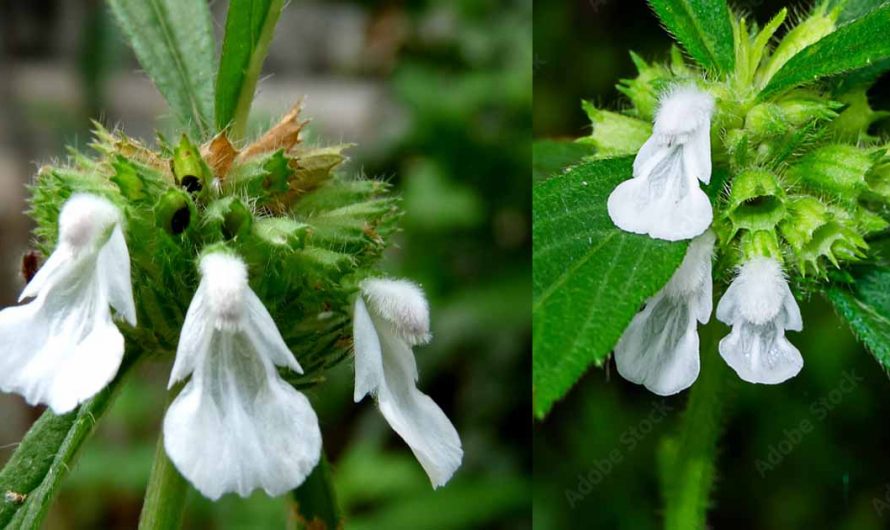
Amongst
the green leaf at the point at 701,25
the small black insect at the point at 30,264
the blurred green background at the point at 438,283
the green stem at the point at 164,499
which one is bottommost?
the blurred green background at the point at 438,283

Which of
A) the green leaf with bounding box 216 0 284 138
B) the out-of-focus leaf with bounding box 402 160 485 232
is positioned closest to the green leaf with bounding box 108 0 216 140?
the green leaf with bounding box 216 0 284 138

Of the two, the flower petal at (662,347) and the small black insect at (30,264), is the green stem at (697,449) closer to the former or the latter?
the flower petal at (662,347)

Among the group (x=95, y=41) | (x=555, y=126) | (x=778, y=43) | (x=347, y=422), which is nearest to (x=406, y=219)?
(x=347, y=422)

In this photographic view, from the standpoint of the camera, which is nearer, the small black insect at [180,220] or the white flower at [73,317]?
the white flower at [73,317]

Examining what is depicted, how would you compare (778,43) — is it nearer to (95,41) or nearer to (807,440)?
(807,440)

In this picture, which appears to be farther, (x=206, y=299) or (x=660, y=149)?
(x=660, y=149)

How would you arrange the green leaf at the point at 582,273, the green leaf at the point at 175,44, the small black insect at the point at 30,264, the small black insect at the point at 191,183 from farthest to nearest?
the green leaf at the point at 175,44 → the small black insect at the point at 30,264 → the small black insect at the point at 191,183 → the green leaf at the point at 582,273

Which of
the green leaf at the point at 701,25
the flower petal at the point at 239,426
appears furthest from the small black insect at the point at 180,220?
the green leaf at the point at 701,25

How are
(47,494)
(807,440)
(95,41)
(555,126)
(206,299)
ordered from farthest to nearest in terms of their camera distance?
(95,41), (807,440), (555,126), (47,494), (206,299)
